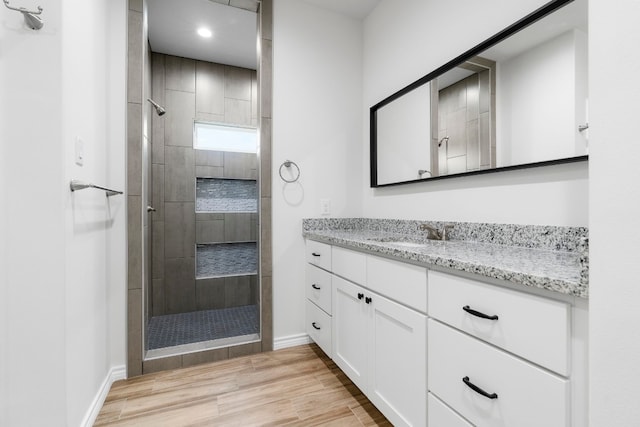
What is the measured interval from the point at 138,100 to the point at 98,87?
0.86ft

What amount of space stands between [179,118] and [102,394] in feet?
7.88

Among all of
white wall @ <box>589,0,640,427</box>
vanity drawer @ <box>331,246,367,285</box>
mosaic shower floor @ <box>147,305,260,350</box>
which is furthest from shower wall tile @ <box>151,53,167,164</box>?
white wall @ <box>589,0,640,427</box>

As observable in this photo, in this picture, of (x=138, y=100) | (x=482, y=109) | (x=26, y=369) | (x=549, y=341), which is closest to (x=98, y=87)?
(x=138, y=100)

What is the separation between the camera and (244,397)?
1593 mm

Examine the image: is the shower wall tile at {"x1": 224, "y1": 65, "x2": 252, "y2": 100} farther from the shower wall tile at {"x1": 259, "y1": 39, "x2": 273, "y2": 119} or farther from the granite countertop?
the granite countertop

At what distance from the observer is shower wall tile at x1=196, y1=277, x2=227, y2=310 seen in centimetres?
304

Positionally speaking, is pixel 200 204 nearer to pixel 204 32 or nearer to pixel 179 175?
pixel 179 175

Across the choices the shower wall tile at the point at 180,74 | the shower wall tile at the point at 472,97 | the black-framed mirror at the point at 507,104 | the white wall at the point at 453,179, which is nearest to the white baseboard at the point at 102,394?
the white wall at the point at 453,179

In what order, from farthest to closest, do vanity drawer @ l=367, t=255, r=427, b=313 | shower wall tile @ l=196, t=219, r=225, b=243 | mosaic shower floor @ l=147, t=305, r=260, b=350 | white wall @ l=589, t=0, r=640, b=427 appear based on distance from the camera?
shower wall tile @ l=196, t=219, r=225, b=243 < mosaic shower floor @ l=147, t=305, r=260, b=350 < vanity drawer @ l=367, t=255, r=427, b=313 < white wall @ l=589, t=0, r=640, b=427

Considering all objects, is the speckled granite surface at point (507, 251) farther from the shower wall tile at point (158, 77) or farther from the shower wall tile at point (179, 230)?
the shower wall tile at point (158, 77)

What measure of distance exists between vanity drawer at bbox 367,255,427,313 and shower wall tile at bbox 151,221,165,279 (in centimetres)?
234

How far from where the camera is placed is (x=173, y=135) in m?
2.93

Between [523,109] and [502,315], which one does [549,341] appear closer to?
[502,315]

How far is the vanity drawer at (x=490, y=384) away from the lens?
70 centimetres
